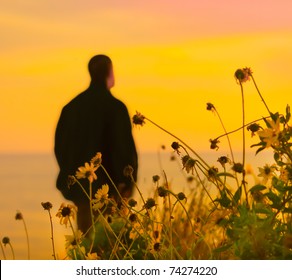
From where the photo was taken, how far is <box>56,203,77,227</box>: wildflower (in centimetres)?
446

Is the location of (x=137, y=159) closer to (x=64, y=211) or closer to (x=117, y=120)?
(x=117, y=120)

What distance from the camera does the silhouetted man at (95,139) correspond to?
673cm

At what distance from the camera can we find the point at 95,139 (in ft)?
22.6

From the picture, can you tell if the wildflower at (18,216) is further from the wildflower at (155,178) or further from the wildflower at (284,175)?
the wildflower at (284,175)

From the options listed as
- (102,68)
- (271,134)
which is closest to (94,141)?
(102,68)

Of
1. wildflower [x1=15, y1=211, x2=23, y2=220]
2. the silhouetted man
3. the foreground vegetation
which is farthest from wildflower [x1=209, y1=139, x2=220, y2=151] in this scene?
the silhouetted man

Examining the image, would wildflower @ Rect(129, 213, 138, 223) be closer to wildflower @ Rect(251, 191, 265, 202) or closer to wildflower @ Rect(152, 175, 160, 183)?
wildflower @ Rect(152, 175, 160, 183)

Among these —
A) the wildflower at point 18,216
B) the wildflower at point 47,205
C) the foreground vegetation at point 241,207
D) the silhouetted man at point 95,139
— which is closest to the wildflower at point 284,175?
the foreground vegetation at point 241,207

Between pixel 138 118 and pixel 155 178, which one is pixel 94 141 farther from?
pixel 138 118

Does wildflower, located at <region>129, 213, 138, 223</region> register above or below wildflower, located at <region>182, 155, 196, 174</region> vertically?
below

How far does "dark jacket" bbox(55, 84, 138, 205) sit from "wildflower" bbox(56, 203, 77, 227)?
2164 mm
